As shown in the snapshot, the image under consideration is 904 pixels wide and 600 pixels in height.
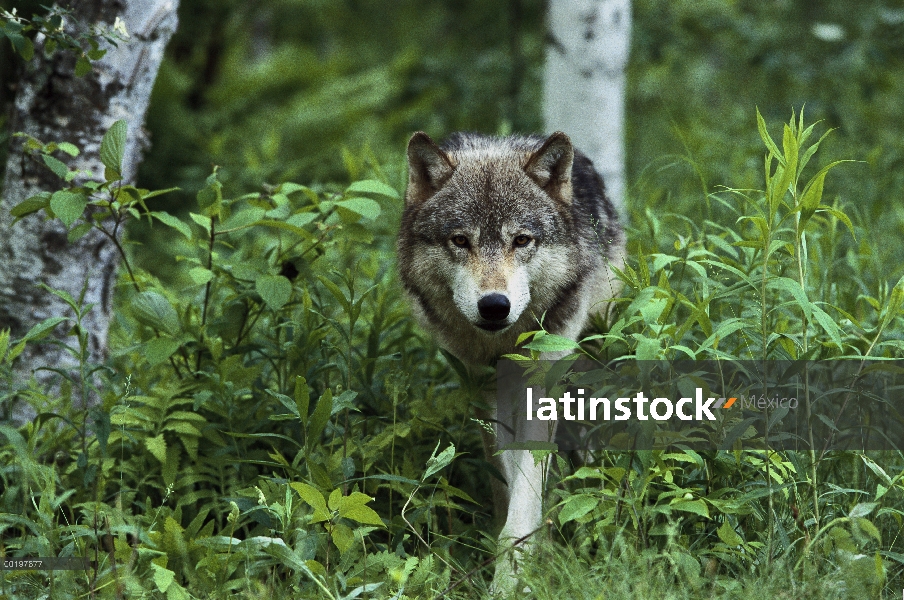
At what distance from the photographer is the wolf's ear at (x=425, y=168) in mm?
4004

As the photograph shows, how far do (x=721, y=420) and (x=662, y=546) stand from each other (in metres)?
0.50

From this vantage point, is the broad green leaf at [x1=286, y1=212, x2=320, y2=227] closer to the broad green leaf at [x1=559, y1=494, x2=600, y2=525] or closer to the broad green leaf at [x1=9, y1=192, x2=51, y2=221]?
the broad green leaf at [x1=9, y1=192, x2=51, y2=221]

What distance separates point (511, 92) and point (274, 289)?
5853 mm

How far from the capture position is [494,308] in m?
3.45

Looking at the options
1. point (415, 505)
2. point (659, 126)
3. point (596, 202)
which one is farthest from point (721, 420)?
point (659, 126)

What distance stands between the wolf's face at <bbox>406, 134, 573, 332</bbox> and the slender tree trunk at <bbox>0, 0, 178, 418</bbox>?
1359 mm

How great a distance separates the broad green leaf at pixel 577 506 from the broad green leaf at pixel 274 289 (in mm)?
1436

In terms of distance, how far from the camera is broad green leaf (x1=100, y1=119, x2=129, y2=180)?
3375mm

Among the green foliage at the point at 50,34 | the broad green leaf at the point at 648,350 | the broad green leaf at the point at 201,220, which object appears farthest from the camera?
the broad green leaf at the point at 201,220

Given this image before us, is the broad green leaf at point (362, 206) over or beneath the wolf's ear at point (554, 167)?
beneath

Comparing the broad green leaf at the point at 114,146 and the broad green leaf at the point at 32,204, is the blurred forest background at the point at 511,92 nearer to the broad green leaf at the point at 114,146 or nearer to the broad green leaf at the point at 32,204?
the broad green leaf at the point at 114,146

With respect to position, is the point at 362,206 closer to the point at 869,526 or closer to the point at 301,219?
the point at 301,219

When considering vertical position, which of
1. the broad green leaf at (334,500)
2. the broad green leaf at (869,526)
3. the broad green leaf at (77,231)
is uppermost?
the broad green leaf at (77,231)

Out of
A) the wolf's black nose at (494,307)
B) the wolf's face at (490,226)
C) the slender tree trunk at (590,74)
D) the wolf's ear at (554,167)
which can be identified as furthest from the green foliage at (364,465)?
the slender tree trunk at (590,74)
